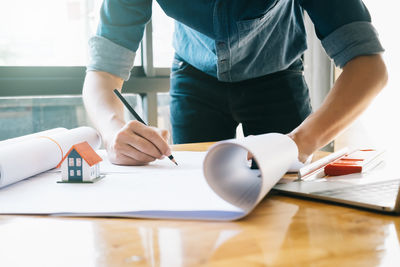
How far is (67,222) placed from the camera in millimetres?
510

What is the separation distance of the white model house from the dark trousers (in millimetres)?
696

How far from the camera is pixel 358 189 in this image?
60 centimetres

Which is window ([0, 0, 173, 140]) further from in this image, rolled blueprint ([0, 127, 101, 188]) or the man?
rolled blueprint ([0, 127, 101, 188])

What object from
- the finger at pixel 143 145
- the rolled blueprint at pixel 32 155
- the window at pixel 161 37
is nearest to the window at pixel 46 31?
the window at pixel 161 37

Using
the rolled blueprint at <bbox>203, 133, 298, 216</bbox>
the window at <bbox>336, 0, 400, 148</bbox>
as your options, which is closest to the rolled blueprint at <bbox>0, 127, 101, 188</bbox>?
the rolled blueprint at <bbox>203, 133, 298, 216</bbox>

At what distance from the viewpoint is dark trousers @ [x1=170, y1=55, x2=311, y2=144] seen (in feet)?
4.30

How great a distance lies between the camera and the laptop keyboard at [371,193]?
543 millimetres

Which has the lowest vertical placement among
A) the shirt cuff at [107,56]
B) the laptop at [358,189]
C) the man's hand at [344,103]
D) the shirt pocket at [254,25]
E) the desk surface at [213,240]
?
the desk surface at [213,240]

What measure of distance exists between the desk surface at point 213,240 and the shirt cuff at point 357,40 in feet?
1.70

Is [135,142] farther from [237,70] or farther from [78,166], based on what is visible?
[237,70]

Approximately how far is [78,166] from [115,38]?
1.86 feet

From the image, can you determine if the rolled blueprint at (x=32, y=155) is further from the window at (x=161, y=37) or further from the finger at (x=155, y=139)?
the window at (x=161, y=37)

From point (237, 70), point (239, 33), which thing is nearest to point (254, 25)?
point (239, 33)

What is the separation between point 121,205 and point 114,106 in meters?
0.55
